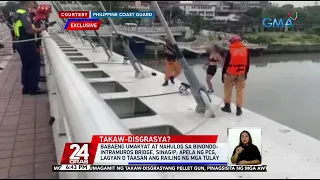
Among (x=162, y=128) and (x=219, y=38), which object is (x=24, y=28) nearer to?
(x=162, y=128)

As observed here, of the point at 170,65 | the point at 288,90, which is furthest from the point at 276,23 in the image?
the point at 170,65

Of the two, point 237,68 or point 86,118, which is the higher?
point 86,118

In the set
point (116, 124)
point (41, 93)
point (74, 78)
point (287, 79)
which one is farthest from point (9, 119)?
point (287, 79)

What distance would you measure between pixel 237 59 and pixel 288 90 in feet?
2.54

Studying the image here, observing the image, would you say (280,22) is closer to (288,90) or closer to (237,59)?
(237,59)

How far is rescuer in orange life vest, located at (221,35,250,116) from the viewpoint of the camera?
14.3 feet

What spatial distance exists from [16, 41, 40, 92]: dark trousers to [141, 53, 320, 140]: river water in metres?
2.52

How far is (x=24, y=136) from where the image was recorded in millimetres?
3244

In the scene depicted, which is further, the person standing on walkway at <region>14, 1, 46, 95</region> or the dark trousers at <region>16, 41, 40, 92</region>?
the dark trousers at <region>16, 41, 40, 92</region>

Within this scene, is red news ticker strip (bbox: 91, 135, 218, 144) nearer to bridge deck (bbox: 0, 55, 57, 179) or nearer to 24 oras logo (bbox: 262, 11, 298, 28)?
bridge deck (bbox: 0, 55, 57, 179)

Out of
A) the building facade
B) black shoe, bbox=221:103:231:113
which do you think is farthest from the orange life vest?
the building facade

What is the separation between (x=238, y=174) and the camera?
2732 mm

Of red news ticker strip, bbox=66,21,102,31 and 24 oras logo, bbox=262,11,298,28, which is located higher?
24 oras logo, bbox=262,11,298,28

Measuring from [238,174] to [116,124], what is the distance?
169 centimetres
